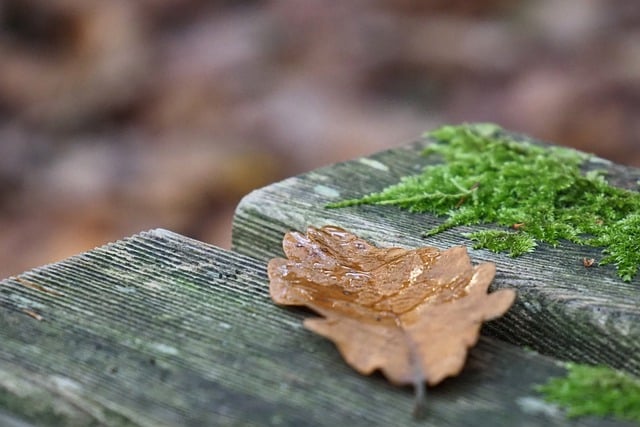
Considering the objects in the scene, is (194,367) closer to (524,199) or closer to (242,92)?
(524,199)

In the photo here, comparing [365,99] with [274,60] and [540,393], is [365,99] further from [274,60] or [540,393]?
[540,393]

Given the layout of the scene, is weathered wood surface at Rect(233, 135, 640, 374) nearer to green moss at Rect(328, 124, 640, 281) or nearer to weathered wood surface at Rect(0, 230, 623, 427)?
green moss at Rect(328, 124, 640, 281)

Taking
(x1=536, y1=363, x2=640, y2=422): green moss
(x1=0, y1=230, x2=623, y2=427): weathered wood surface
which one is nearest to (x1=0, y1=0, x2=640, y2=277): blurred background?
(x1=0, y1=230, x2=623, y2=427): weathered wood surface

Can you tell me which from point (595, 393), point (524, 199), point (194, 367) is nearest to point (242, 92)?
point (524, 199)

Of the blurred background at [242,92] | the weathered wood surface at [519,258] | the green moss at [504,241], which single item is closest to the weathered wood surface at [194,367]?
the weathered wood surface at [519,258]

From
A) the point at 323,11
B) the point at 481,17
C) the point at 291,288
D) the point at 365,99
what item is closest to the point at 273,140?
the point at 365,99

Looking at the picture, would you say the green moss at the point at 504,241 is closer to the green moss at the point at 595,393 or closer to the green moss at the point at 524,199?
the green moss at the point at 524,199
